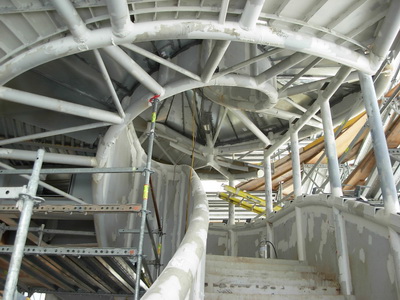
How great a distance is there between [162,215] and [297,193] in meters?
3.61

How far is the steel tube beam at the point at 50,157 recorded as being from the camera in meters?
7.14

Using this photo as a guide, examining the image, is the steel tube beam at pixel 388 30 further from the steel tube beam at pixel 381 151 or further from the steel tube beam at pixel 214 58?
the steel tube beam at pixel 214 58

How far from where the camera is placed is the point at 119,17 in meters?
4.61

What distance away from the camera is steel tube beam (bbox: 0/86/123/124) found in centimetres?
584

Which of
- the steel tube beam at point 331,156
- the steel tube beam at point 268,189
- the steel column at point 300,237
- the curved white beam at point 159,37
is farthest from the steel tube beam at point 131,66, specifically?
the steel tube beam at point 268,189

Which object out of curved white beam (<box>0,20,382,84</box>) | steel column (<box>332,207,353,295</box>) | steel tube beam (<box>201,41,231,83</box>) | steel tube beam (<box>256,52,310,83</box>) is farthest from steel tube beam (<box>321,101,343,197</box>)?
steel tube beam (<box>201,41,231,83</box>)

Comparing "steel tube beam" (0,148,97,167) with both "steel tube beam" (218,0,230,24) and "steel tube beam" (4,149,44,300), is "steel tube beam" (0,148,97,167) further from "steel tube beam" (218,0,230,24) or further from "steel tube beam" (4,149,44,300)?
"steel tube beam" (218,0,230,24)

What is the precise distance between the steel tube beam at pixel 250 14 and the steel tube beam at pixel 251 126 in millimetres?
Answer: 4724

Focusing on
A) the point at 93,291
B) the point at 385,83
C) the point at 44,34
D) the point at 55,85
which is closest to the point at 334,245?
the point at 385,83

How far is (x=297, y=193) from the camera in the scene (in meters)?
9.20

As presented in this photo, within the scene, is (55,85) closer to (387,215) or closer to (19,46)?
(19,46)

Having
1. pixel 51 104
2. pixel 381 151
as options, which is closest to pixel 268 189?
pixel 381 151

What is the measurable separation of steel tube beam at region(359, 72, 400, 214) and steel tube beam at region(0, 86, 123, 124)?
4341mm

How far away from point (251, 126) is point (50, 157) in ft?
17.9
